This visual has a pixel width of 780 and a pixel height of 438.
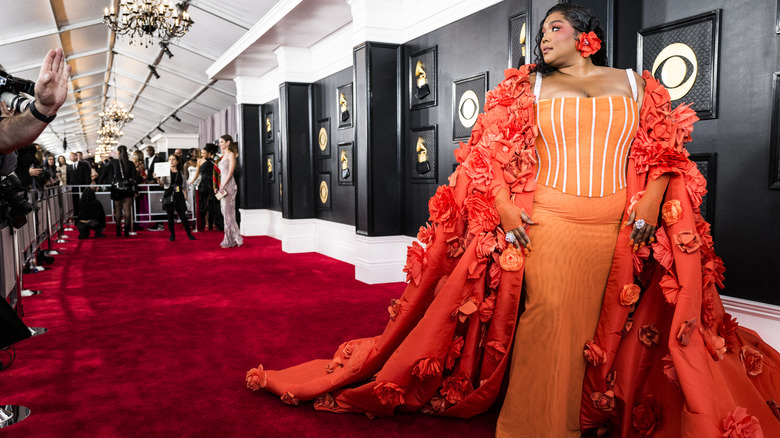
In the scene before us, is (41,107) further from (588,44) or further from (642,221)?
(642,221)

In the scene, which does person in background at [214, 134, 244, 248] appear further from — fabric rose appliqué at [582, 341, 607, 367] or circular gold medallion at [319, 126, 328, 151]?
fabric rose appliqué at [582, 341, 607, 367]

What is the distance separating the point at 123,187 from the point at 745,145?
10.1 meters

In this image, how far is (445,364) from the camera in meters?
2.51

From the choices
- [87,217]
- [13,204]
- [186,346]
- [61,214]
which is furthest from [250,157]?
[186,346]

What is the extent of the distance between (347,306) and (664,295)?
3.06 meters

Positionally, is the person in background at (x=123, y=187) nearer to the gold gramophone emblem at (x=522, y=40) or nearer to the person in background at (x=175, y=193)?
the person in background at (x=175, y=193)

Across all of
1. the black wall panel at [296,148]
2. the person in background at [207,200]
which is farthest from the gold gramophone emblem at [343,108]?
the person in background at [207,200]

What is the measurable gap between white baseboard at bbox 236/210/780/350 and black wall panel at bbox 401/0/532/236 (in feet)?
1.21

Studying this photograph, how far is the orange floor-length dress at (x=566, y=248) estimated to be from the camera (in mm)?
2162

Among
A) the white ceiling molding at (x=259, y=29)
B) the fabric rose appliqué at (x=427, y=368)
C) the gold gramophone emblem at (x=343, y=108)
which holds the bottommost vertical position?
the fabric rose appliqué at (x=427, y=368)

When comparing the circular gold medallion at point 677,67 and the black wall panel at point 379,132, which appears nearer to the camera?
the circular gold medallion at point 677,67

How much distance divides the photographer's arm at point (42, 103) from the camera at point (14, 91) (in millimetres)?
197

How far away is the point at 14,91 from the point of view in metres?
2.03

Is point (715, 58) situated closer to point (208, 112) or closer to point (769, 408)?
point (769, 408)
